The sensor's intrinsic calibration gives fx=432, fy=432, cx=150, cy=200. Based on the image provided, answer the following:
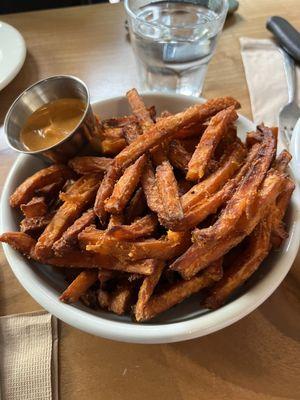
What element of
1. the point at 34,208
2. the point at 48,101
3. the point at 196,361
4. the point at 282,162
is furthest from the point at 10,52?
the point at 196,361

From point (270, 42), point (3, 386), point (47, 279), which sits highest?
point (270, 42)

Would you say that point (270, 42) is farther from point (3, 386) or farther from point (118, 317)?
Answer: point (3, 386)

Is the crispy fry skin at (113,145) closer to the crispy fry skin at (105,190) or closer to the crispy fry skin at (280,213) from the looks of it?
the crispy fry skin at (105,190)

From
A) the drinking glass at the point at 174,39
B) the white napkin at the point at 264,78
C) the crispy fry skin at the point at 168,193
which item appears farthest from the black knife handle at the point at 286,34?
the crispy fry skin at the point at 168,193

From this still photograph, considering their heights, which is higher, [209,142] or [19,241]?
[209,142]

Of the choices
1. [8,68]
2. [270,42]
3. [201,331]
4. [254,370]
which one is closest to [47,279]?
[201,331]

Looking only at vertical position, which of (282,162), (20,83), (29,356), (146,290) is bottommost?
(29,356)

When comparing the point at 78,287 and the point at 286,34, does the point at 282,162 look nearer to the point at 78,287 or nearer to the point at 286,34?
the point at 78,287

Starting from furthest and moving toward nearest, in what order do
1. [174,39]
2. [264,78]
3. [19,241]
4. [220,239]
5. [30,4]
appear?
1. [30,4]
2. [264,78]
3. [174,39]
4. [19,241]
5. [220,239]
